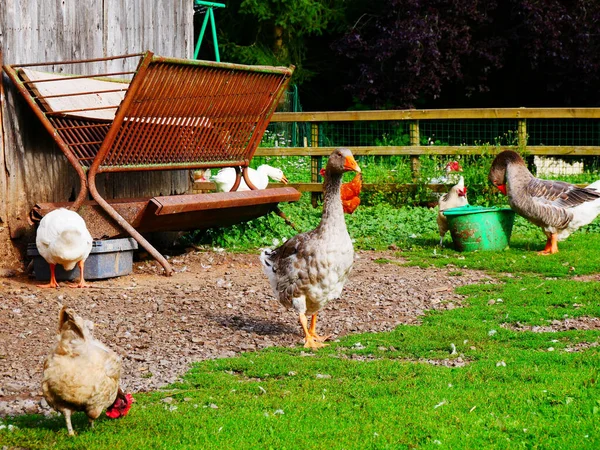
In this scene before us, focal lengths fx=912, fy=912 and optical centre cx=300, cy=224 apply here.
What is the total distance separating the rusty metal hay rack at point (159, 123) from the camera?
883cm

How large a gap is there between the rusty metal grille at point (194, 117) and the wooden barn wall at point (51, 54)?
77cm

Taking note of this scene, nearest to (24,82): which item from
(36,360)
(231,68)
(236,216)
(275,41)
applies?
(231,68)

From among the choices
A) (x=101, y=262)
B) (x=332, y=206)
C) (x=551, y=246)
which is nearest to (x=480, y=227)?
(x=551, y=246)

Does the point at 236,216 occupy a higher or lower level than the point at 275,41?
lower

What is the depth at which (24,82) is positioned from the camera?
8914 millimetres

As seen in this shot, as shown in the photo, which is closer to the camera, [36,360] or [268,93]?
[36,360]

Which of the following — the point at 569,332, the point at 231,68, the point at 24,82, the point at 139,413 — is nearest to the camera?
the point at 139,413

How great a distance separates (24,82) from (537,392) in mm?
6042

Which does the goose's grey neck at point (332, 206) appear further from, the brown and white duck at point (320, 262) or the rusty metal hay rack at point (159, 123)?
the rusty metal hay rack at point (159, 123)

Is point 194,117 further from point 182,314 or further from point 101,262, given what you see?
point 182,314

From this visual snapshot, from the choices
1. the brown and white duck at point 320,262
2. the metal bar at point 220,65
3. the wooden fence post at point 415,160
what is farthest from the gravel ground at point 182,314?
the wooden fence post at point 415,160

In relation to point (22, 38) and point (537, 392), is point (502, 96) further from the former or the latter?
point (537, 392)

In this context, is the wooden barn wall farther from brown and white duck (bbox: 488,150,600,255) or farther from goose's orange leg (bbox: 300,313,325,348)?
brown and white duck (bbox: 488,150,600,255)

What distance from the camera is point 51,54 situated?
9.58m
